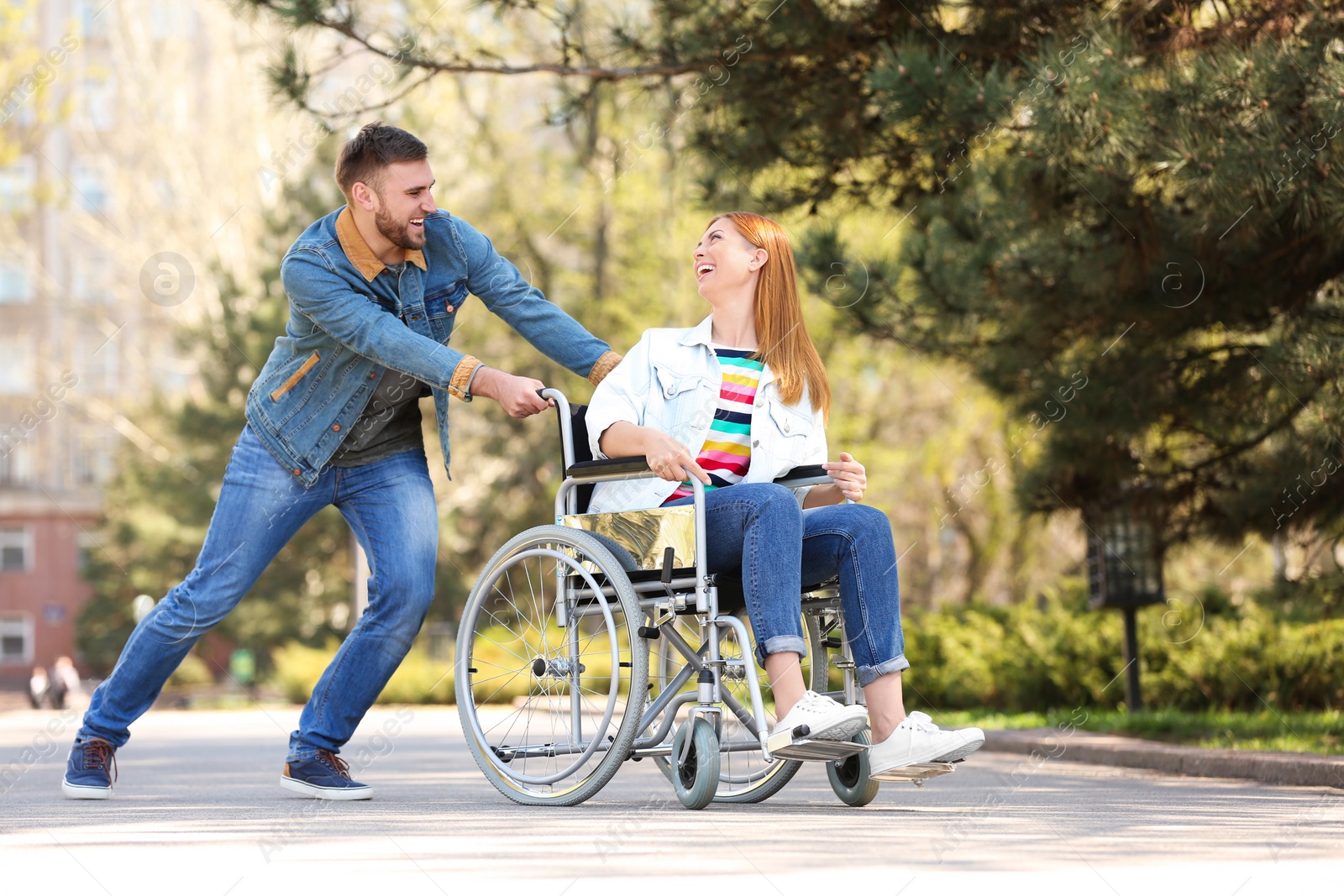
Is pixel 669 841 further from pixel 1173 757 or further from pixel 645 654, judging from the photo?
pixel 1173 757

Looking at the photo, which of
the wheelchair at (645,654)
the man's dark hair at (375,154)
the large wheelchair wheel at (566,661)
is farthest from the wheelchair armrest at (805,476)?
the man's dark hair at (375,154)

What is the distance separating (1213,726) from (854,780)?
5.08 m

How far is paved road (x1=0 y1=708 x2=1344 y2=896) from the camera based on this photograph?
3.20m

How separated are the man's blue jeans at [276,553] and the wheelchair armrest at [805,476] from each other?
111cm

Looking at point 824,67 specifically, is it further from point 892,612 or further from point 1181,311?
point 892,612

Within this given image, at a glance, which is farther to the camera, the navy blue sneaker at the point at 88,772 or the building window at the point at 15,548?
the building window at the point at 15,548

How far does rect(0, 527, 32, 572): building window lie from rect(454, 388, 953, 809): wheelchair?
143ft

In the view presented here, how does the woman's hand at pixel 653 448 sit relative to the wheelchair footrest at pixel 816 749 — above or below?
above

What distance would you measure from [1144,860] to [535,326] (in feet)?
8.78

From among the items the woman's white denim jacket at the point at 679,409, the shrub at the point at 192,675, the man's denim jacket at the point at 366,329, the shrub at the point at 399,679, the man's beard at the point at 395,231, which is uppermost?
the man's beard at the point at 395,231

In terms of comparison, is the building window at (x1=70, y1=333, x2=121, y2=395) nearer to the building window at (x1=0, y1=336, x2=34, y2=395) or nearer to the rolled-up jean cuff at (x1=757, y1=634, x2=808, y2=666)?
the building window at (x1=0, y1=336, x2=34, y2=395)

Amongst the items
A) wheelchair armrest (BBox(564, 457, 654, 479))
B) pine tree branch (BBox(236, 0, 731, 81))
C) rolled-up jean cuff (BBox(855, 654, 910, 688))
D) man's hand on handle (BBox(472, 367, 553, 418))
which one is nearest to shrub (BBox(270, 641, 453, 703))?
pine tree branch (BBox(236, 0, 731, 81))

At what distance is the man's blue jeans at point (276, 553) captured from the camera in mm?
5098

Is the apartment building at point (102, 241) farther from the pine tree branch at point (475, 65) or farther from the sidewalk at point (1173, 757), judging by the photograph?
the sidewalk at point (1173, 757)
